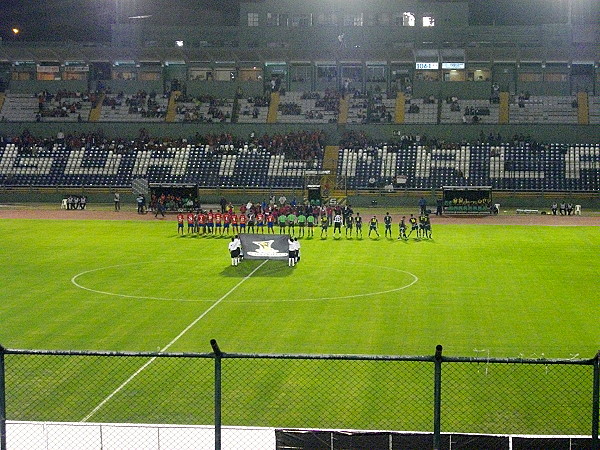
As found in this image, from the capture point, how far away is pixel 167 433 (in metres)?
11.6

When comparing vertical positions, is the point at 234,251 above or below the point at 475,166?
below

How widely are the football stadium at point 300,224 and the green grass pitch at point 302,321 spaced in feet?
0.37

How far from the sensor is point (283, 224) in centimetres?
4662

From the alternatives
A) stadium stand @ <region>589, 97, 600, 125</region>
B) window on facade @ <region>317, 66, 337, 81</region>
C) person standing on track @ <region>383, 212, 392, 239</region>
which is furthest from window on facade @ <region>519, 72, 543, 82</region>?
person standing on track @ <region>383, 212, 392, 239</region>

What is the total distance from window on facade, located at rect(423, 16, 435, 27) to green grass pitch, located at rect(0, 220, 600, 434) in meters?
42.7

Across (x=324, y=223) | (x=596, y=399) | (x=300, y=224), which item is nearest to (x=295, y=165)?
(x=324, y=223)

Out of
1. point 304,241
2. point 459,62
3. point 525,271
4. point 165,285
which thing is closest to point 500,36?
point 459,62

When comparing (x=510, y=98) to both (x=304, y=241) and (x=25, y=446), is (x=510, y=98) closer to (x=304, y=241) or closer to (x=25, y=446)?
(x=304, y=241)

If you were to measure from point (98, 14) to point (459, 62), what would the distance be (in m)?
39.0

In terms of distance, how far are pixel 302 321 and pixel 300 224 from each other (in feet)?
75.9

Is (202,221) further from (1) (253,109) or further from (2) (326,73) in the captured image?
(2) (326,73)

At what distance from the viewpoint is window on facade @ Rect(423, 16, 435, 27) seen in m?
82.6

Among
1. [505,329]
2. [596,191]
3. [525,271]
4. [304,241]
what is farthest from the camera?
[596,191]

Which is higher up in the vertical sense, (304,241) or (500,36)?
(500,36)
